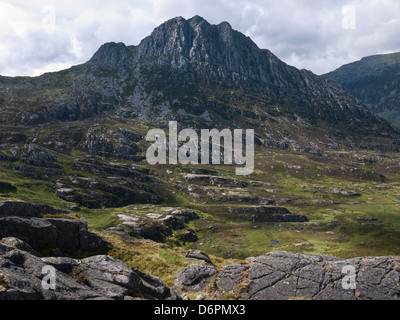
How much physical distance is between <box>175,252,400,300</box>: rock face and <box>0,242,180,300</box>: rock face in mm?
4876

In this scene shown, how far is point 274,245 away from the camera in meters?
118

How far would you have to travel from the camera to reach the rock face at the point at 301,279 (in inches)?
790

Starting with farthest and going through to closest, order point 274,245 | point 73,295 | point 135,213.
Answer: point 135,213 < point 274,245 < point 73,295

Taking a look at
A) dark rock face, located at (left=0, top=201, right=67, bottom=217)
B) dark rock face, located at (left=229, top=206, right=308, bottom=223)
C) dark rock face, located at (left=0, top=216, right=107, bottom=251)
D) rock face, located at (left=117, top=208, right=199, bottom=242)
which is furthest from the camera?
dark rock face, located at (left=229, top=206, right=308, bottom=223)

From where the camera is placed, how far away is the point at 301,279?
70.9ft

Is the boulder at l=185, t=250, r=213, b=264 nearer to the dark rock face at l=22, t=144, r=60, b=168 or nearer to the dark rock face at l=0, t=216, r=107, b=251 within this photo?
the dark rock face at l=0, t=216, r=107, b=251

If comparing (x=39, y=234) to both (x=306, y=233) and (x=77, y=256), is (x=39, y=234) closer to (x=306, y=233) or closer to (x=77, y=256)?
(x=77, y=256)

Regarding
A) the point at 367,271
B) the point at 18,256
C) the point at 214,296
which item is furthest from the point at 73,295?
the point at 367,271

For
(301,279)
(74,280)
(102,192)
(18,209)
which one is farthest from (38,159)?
(301,279)

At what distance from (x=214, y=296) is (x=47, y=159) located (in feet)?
708

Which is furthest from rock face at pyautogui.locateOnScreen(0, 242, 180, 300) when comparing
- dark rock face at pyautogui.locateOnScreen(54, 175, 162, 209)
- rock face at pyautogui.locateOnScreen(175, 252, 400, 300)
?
dark rock face at pyautogui.locateOnScreen(54, 175, 162, 209)

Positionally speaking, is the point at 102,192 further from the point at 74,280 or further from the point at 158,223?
the point at 74,280

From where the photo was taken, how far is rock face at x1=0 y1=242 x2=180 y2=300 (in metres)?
14.2

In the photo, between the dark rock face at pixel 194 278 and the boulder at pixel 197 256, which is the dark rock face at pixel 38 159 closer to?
the boulder at pixel 197 256
